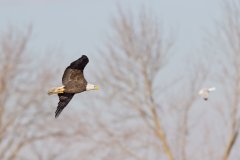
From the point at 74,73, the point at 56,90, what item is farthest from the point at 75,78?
the point at 56,90

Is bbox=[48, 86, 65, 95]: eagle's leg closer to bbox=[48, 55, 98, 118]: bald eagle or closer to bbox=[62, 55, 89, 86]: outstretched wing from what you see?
bbox=[48, 55, 98, 118]: bald eagle

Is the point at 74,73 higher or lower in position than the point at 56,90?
higher

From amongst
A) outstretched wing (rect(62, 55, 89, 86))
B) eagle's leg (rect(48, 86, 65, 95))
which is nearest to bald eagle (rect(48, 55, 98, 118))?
outstretched wing (rect(62, 55, 89, 86))

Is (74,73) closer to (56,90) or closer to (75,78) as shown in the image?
(75,78)

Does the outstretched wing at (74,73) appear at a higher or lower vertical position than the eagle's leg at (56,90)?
higher

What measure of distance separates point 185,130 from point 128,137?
1.88m

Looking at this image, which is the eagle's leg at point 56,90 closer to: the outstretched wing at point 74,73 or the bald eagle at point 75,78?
the bald eagle at point 75,78

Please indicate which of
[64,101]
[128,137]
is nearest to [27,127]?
[128,137]

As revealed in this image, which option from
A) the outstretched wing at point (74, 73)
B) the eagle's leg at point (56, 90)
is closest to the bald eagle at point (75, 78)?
the outstretched wing at point (74, 73)

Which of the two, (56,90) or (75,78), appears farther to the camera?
(75,78)

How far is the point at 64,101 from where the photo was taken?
58.2 ft

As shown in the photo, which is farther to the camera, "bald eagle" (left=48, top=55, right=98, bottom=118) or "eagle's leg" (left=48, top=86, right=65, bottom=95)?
"bald eagle" (left=48, top=55, right=98, bottom=118)

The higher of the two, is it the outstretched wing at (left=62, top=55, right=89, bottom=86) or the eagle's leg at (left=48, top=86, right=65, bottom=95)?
the outstretched wing at (left=62, top=55, right=89, bottom=86)

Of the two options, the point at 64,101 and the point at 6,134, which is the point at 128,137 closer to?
the point at 6,134
